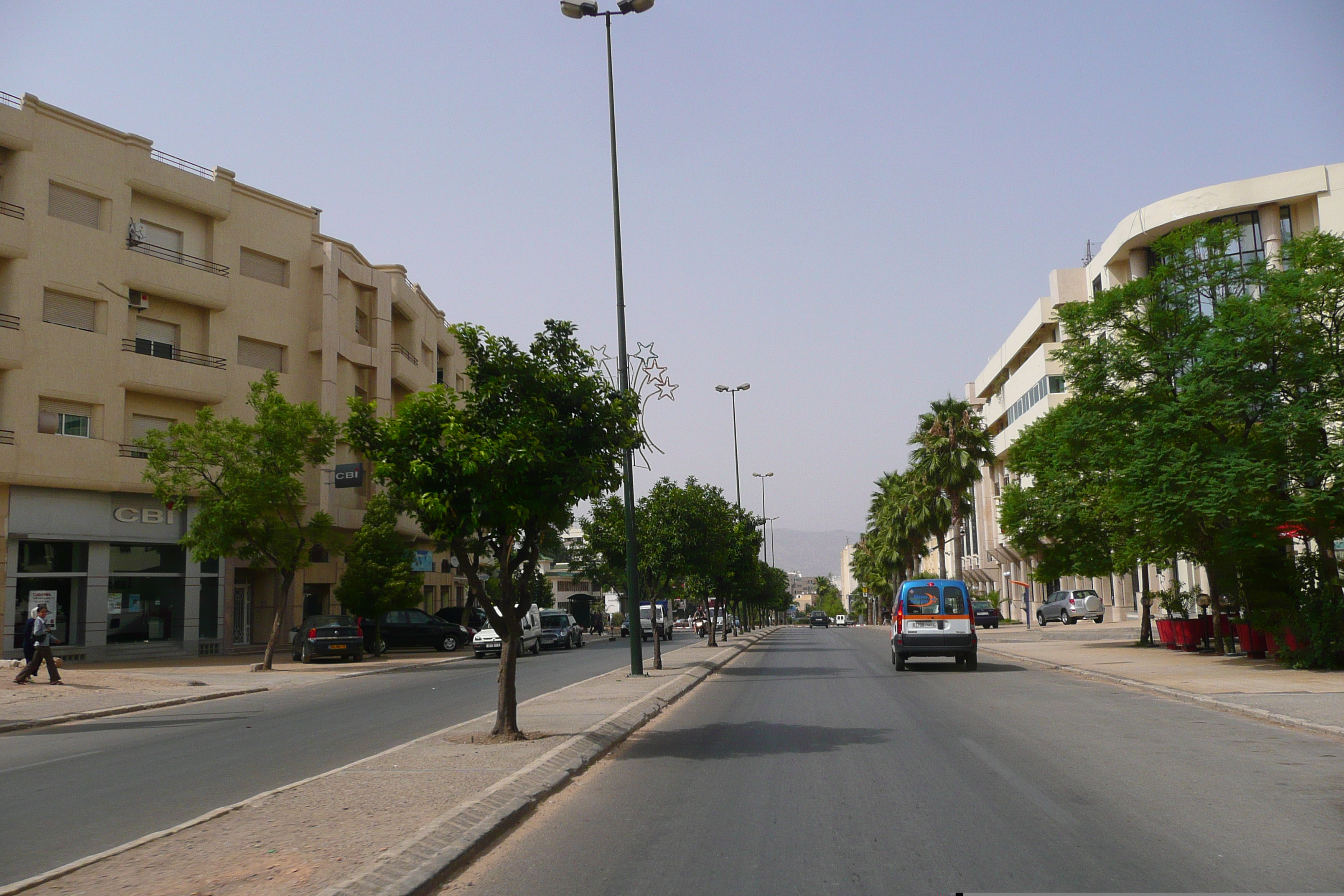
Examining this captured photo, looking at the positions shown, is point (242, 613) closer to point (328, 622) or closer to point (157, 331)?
point (328, 622)

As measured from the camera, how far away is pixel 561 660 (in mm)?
32156

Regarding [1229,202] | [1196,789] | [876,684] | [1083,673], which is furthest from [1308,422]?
[1229,202]

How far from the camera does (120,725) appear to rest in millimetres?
16281

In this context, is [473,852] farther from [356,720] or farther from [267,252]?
[267,252]

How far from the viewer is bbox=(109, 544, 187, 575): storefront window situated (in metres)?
34.1

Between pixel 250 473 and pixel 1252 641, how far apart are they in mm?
25089

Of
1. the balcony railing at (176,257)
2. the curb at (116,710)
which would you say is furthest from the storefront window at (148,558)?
the curb at (116,710)

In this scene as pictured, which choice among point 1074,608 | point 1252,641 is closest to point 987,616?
point 1074,608

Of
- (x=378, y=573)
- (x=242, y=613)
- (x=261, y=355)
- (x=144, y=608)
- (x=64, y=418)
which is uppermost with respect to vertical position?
(x=261, y=355)

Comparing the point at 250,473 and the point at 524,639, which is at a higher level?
the point at 250,473

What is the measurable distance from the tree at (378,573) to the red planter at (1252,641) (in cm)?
2745

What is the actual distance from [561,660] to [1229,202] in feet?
117

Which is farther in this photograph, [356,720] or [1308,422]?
[1308,422]

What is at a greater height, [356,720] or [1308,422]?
[1308,422]
